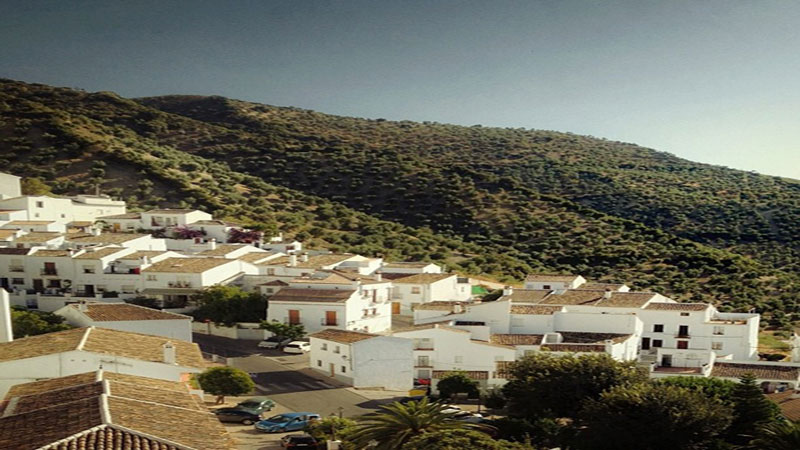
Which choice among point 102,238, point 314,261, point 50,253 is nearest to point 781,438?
point 314,261

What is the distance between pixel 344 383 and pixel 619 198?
75.4 m

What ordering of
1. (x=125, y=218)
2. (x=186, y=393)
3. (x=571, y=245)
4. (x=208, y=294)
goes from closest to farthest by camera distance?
(x=186, y=393) → (x=208, y=294) → (x=125, y=218) → (x=571, y=245)

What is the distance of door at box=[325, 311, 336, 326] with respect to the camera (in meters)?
39.6

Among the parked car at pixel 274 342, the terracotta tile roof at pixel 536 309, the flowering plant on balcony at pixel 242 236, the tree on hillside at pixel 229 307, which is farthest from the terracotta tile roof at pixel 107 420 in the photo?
the flowering plant on balcony at pixel 242 236

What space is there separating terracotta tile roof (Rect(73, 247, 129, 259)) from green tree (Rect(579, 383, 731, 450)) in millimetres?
34996

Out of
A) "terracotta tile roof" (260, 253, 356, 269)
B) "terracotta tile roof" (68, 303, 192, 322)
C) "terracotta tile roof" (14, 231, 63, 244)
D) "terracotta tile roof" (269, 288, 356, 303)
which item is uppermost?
"terracotta tile roof" (14, 231, 63, 244)

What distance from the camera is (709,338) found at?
3938cm

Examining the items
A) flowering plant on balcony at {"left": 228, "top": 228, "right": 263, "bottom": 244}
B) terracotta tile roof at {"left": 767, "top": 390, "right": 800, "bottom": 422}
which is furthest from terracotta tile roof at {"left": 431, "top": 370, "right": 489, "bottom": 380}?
flowering plant on balcony at {"left": 228, "top": 228, "right": 263, "bottom": 244}

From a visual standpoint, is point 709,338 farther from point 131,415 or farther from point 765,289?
point 131,415

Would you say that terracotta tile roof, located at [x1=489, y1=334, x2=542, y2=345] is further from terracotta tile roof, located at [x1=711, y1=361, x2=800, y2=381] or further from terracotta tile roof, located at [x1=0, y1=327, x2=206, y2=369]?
terracotta tile roof, located at [x1=0, y1=327, x2=206, y2=369]

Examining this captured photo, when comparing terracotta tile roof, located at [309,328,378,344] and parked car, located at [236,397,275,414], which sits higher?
terracotta tile roof, located at [309,328,378,344]

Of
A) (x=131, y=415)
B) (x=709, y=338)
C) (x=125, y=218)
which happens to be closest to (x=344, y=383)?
(x=131, y=415)

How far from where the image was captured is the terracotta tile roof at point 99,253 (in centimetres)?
4416

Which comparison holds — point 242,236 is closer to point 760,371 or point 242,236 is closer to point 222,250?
point 222,250
